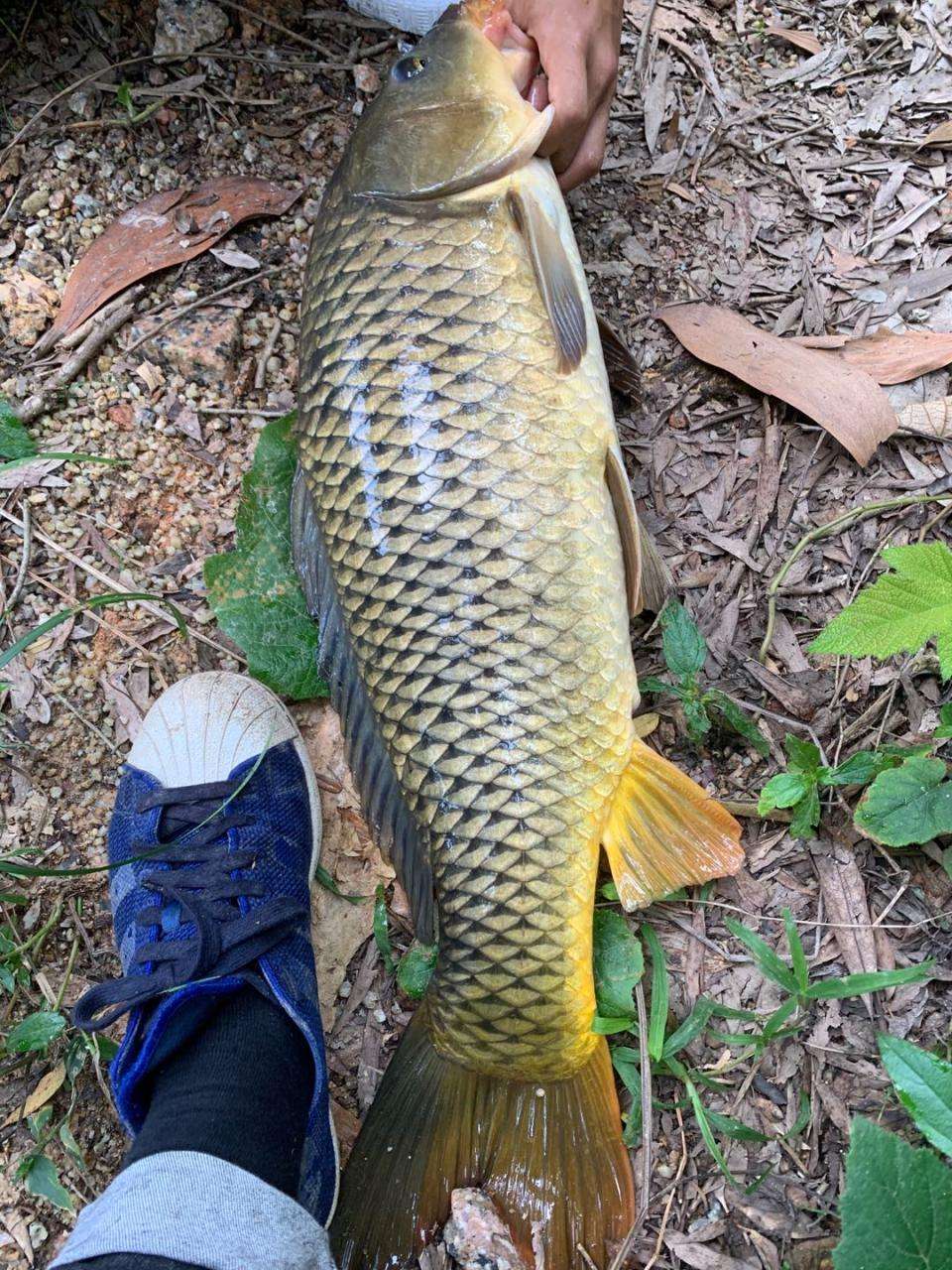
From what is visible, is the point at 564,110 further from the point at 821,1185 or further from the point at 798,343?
the point at 821,1185

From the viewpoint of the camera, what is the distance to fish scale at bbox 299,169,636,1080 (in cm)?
181

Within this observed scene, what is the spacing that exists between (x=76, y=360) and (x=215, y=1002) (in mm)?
1615

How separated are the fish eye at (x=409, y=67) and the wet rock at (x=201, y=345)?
0.78 metres

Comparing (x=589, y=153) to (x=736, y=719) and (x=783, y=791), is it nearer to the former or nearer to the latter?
(x=736, y=719)

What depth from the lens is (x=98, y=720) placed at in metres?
2.47

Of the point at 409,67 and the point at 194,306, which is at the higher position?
the point at 409,67

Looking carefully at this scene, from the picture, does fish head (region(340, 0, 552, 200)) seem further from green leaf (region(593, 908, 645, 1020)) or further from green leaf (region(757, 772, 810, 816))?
green leaf (region(593, 908, 645, 1020))

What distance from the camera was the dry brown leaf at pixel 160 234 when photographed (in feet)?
8.38

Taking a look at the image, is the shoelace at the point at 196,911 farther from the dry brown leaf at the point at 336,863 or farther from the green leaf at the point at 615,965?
the green leaf at the point at 615,965

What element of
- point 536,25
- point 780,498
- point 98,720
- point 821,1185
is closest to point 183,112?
point 536,25

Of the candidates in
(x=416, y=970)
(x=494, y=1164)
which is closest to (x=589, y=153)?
(x=416, y=970)

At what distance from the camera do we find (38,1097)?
2.24m

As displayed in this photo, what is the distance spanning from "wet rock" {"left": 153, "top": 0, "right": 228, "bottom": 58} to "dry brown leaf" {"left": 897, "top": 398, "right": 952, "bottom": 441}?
6.59 ft

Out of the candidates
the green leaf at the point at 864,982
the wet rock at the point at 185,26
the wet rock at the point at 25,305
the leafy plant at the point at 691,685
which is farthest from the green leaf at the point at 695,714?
the wet rock at the point at 185,26
